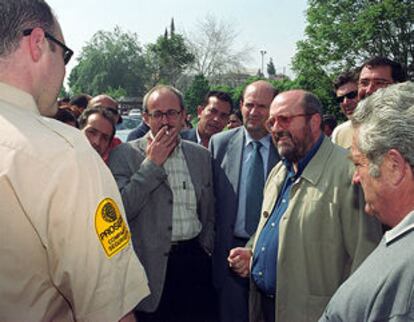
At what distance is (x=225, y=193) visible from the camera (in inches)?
150

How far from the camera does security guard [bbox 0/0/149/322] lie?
4.10 ft

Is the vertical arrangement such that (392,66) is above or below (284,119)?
above

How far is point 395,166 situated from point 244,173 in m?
2.31

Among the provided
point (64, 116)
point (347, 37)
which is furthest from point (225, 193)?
point (347, 37)

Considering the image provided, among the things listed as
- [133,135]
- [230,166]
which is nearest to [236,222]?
[230,166]

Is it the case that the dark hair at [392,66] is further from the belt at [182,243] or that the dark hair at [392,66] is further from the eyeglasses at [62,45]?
the eyeglasses at [62,45]

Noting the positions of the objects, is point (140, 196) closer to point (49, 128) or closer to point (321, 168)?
point (321, 168)

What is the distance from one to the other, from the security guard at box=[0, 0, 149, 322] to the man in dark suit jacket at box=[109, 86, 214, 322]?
5.71ft

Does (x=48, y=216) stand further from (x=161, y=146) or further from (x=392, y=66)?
(x=392, y=66)

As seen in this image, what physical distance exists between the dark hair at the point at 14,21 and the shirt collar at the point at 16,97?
4.2 inches

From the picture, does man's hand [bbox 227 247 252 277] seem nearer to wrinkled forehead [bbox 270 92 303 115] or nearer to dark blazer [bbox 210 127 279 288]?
dark blazer [bbox 210 127 279 288]

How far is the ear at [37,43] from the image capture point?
1.42m

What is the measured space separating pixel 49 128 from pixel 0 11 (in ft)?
1.33

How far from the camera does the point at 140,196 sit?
3.10m
